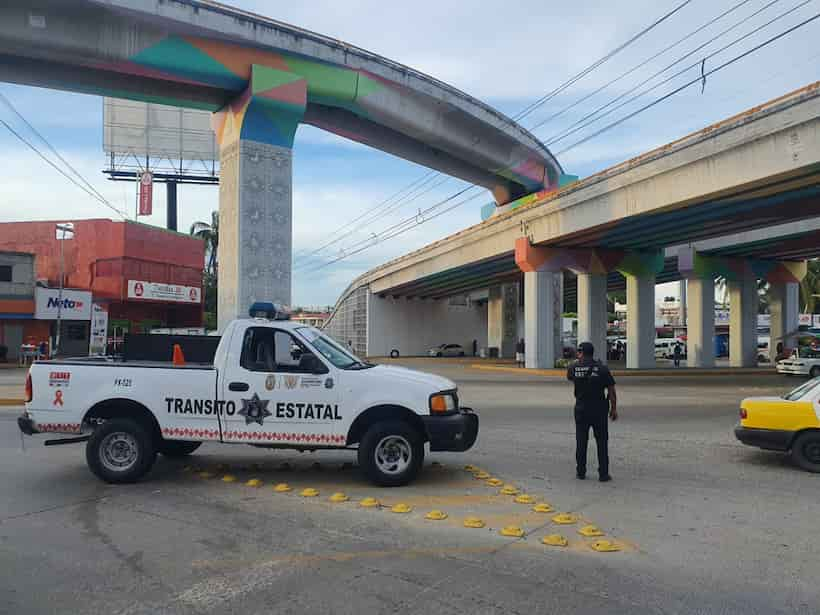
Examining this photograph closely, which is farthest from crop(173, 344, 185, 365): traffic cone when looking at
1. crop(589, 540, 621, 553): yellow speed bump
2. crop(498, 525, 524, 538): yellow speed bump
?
crop(589, 540, 621, 553): yellow speed bump

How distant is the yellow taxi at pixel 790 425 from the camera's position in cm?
940

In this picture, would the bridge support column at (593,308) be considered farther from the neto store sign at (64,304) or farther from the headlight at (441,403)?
the neto store sign at (64,304)

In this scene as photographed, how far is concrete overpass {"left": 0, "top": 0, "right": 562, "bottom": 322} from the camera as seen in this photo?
2553 cm

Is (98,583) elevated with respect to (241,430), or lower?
lower

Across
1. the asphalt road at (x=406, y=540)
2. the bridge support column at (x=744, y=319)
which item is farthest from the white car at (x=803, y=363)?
the asphalt road at (x=406, y=540)

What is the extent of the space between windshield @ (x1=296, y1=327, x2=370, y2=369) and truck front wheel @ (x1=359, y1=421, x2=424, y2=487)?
0.92m

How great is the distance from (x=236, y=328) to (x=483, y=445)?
492 cm

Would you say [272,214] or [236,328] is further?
[272,214]

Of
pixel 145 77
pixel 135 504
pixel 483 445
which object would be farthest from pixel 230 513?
pixel 145 77

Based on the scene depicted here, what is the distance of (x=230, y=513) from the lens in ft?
23.4

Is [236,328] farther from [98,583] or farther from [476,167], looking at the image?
[476,167]

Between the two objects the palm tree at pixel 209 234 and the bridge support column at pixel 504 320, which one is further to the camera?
the palm tree at pixel 209 234

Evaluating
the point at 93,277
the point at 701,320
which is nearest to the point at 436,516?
the point at 701,320

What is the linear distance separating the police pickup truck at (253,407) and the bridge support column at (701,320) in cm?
3438
